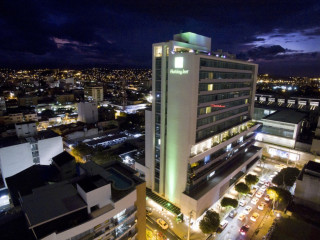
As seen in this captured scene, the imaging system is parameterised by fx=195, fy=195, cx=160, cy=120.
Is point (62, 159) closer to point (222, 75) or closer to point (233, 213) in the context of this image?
point (233, 213)

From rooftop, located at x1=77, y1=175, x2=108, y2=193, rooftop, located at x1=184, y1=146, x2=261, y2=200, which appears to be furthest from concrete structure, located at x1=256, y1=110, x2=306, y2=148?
rooftop, located at x1=77, y1=175, x2=108, y2=193

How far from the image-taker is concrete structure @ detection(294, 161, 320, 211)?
3591cm

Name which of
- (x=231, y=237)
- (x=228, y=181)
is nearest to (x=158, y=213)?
(x=231, y=237)

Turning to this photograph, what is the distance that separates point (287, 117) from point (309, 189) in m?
38.5

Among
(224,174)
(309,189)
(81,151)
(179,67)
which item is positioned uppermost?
(179,67)

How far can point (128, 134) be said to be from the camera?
78.0m

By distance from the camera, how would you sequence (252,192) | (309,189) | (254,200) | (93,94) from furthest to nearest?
(93,94), (252,192), (254,200), (309,189)

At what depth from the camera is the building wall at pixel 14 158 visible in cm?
4706

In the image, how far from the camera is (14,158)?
158ft

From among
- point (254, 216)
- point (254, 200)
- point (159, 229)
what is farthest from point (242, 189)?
point (159, 229)

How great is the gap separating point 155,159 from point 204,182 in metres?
11.4

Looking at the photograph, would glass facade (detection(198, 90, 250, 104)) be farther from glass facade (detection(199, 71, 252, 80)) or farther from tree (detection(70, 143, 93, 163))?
tree (detection(70, 143, 93, 163))

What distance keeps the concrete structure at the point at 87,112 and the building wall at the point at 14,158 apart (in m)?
46.6

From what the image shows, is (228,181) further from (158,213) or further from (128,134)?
(128,134)
